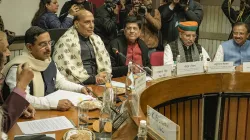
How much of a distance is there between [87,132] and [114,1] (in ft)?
8.73

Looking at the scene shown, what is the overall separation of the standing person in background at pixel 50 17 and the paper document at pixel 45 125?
6.45ft

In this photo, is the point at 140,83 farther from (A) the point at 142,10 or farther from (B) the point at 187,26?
(A) the point at 142,10

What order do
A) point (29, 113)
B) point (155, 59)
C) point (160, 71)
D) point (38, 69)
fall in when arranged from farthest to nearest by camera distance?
1. point (155, 59)
2. point (160, 71)
3. point (38, 69)
4. point (29, 113)

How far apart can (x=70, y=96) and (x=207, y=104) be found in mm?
1139

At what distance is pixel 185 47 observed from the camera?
339 centimetres

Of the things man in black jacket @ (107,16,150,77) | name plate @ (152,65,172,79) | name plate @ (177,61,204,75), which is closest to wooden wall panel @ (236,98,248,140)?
name plate @ (177,61,204,75)

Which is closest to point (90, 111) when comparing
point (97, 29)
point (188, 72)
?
point (188, 72)

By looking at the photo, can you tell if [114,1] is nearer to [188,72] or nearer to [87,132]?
[188,72]

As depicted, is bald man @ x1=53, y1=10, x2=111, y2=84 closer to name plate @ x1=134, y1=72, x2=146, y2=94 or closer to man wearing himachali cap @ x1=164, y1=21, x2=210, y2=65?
man wearing himachali cap @ x1=164, y1=21, x2=210, y2=65

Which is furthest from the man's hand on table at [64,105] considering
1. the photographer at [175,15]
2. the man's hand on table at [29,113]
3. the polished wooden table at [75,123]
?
the photographer at [175,15]

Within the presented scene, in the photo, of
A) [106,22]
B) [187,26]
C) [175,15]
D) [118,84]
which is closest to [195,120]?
[118,84]

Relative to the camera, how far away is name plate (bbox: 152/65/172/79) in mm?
2592

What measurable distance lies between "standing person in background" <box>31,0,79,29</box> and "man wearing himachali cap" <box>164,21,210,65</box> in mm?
1165

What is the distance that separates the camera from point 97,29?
3.96 m
